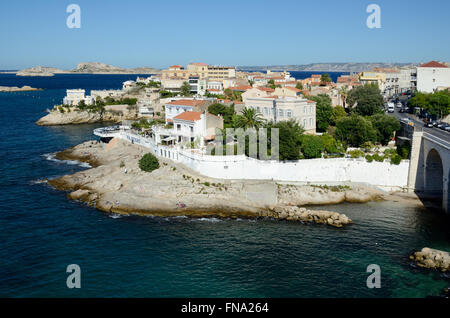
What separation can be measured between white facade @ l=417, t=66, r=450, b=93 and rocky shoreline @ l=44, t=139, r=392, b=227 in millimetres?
49902

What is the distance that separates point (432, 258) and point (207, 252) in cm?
1769

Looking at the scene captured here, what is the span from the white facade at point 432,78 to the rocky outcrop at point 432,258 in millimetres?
61955

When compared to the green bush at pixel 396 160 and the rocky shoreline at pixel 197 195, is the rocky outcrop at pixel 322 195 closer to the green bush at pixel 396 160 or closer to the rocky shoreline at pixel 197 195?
the rocky shoreline at pixel 197 195

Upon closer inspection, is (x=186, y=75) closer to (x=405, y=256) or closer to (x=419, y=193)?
(x=419, y=193)

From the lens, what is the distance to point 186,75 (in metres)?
137

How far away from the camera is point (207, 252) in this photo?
3231 centimetres

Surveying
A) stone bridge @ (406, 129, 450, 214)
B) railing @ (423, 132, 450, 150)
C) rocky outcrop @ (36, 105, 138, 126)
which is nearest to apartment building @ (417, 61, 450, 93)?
stone bridge @ (406, 129, 450, 214)

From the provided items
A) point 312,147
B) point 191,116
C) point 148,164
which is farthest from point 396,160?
point 148,164

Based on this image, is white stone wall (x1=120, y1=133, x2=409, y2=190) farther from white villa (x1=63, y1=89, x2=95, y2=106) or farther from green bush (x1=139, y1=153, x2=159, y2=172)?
white villa (x1=63, y1=89, x2=95, y2=106)

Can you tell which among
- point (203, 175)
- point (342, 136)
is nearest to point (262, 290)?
point (203, 175)

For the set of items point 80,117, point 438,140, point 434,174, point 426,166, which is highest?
point 438,140

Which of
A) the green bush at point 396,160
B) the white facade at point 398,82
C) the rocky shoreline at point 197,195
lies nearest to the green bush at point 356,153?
the green bush at point 396,160

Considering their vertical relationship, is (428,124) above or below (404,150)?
above

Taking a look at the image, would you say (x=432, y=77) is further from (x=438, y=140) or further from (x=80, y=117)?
(x=80, y=117)
